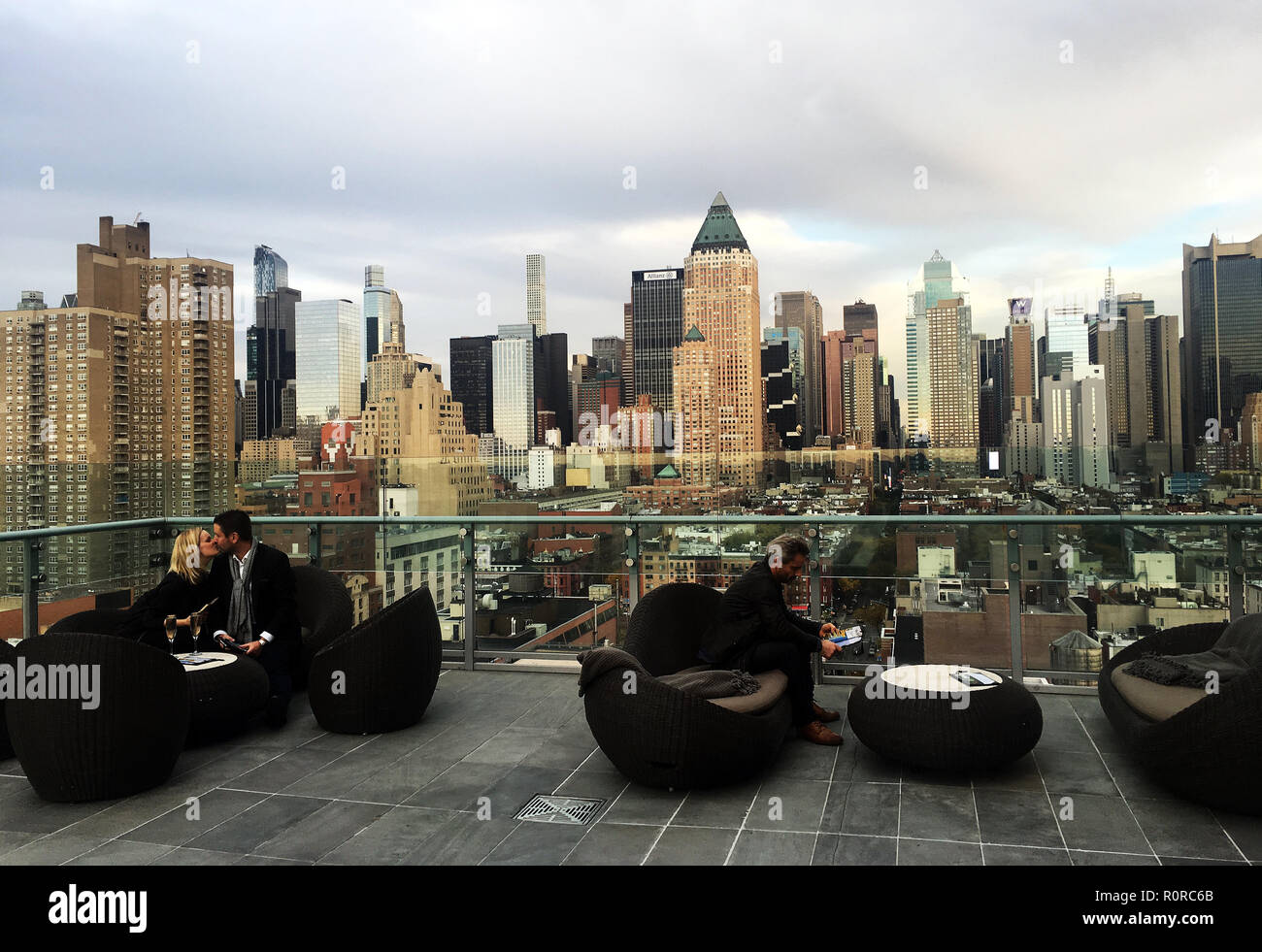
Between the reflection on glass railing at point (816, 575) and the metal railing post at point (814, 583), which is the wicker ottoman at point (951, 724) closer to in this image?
the reflection on glass railing at point (816, 575)

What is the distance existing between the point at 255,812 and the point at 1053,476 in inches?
472

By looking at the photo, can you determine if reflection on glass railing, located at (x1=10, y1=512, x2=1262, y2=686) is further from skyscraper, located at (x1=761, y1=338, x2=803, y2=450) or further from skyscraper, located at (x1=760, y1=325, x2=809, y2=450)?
skyscraper, located at (x1=760, y1=325, x2=809, y2=450)

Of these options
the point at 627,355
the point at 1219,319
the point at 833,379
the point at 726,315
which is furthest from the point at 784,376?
the point at 1219,319

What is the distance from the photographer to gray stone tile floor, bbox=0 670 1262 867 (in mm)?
2777

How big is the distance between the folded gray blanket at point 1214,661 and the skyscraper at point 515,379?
22541mm

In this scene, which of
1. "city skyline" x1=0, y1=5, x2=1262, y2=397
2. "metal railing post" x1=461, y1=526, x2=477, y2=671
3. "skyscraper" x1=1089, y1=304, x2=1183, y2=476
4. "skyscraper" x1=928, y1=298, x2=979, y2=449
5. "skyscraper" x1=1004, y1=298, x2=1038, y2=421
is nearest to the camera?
"metal railing post" x1=461, y1=526, x2=477, y2=671

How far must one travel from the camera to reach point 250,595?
187 inches

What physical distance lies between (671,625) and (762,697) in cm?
85

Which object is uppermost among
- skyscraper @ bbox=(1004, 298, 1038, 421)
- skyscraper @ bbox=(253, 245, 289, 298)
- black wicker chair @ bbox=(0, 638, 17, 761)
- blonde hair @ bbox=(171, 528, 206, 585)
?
skyscraper @ bbox=(253, 245, 289, 298)

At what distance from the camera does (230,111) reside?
13609mm

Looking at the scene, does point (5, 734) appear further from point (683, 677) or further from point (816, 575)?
point (816, 575)

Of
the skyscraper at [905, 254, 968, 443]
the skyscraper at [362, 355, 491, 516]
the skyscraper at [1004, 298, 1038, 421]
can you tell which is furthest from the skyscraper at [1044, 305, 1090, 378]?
the skyscraper at [362, 355, 491, 516]

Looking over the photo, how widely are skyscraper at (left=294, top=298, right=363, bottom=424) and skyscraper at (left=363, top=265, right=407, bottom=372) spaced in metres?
0.33
